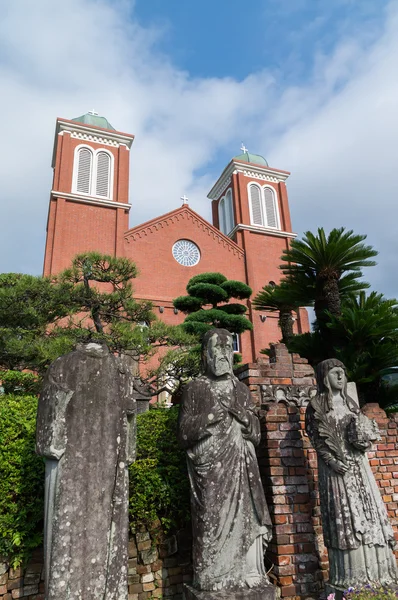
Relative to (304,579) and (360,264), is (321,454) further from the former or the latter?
(360,264)

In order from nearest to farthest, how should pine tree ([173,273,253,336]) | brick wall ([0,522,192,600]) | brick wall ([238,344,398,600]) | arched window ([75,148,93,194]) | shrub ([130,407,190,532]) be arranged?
brick wall ([0,522,192,600])
brick wall ([238,344,398,600])
shrub ([130,407,190,532])
pine tree ([173,273,253,336])
arched window ([75,148,93,194])

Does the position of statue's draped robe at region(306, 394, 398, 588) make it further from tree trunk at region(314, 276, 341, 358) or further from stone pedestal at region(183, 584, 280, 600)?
tree trunk at region(314, 276, 341, 358)

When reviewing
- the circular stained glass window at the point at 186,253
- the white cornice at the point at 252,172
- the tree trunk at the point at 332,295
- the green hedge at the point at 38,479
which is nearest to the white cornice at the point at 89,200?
the circular stained glass window at the point at 186,253

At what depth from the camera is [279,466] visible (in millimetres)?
3959

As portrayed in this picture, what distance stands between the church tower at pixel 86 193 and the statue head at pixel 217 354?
599 inches

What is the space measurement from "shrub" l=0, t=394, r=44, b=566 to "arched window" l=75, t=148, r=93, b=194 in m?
17.8

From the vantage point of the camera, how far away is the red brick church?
18.9 metres

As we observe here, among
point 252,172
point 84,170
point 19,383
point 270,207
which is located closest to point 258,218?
point 270,207

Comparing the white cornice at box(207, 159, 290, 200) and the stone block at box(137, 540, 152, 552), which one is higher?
the white cornice at box(207, 159, 290, 200)

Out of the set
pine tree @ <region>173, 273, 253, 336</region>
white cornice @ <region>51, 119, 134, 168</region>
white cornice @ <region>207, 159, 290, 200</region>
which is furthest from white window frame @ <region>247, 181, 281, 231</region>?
pine tree @ <region>173, 273, 253, 336</region>

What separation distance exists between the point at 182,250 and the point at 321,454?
18.2 m

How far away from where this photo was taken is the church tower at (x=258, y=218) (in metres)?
21.5

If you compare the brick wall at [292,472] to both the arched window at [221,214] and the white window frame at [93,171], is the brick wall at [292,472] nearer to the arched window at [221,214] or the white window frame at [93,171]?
the white window frame at [93,171]

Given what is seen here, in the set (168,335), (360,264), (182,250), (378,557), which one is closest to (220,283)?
(168,335)
